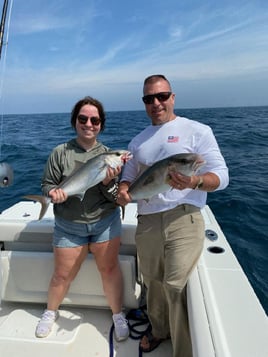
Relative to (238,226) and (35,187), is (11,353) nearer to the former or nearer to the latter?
(238,226)

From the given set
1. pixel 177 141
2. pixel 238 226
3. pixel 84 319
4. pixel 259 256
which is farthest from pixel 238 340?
pixel 238 226

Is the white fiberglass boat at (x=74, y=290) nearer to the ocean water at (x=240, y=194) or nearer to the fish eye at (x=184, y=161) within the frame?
the fish eye at (x=184, y=161)

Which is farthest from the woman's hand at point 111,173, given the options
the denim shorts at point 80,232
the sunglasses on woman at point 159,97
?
the sunglasses on woman at point 159,97

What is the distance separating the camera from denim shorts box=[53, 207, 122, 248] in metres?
2.57

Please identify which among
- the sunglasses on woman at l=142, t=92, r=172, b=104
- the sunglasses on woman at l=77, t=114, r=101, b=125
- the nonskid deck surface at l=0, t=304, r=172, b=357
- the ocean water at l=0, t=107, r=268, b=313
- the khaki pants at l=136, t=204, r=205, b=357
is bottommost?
the ocean water at l=0, t=107, r=268, b=313

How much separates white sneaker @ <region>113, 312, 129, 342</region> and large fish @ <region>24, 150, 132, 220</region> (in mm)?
1253

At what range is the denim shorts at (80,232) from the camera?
2574mm

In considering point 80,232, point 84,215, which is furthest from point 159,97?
point 80,232

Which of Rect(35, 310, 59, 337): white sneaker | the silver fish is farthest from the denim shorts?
Rect(35, 310, 59, 337): white sneaker

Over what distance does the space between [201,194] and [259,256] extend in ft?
10.7

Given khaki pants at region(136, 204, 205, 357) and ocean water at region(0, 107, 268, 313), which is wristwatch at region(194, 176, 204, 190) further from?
ocean water at region(0, 107, 268, 313)

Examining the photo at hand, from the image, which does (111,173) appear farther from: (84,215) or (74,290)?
(74,290)

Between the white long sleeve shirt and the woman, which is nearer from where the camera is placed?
the white long sleeve shirt

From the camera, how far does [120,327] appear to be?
2773mm
